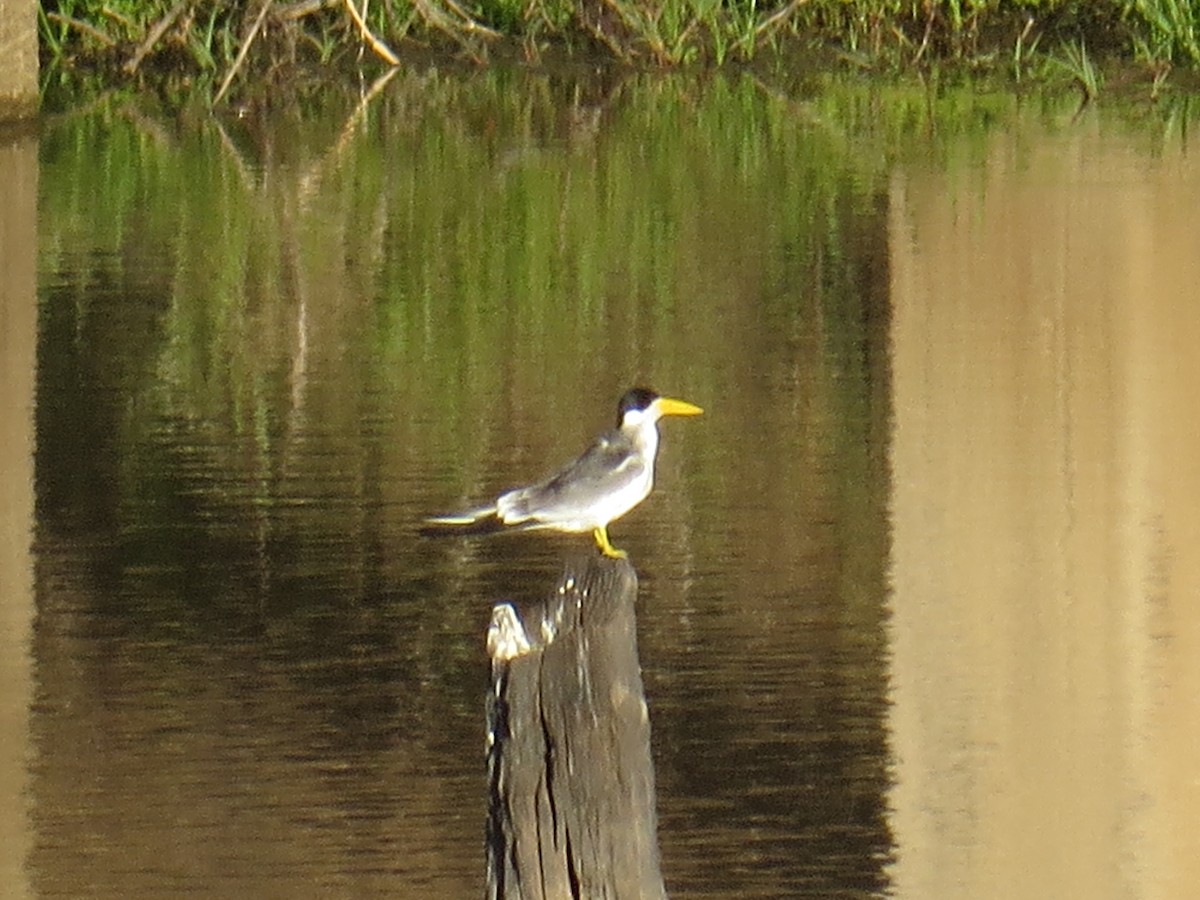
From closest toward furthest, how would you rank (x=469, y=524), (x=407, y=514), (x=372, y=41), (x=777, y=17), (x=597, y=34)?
1. (x=469, y=524)
2. (x=407, y=514)
3. (x=372, y=41)
4. (x=777, y=17)
5. (x=597, y=34)

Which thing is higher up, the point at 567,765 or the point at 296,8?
the point at 296,8

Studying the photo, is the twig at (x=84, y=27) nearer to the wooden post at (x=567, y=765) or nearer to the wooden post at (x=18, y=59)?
the wooden post at (x=18, y=59)

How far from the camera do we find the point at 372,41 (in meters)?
18.9

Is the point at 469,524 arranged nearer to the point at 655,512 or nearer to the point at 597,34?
the point at 655,512

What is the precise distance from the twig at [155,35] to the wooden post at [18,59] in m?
2.19

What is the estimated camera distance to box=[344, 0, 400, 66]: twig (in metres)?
18.2

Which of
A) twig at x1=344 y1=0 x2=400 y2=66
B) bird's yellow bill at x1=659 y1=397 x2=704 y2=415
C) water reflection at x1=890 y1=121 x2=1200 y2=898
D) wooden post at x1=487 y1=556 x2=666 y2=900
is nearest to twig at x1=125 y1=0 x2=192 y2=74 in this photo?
twig at x1=344 y1=0 x2=400 y2=66

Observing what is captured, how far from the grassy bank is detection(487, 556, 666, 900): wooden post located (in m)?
14.7

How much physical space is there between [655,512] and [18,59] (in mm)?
8958

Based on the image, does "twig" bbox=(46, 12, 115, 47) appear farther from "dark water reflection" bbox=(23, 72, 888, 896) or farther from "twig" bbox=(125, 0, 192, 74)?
"dark water reflection" bbox=(23, 72, 888, 896)

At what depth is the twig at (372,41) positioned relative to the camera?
1825 centimetres

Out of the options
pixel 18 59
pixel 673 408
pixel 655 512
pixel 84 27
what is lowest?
pixel 655 512

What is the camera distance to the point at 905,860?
5906 millimetres

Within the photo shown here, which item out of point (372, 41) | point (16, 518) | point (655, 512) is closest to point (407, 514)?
point (655, 512)
